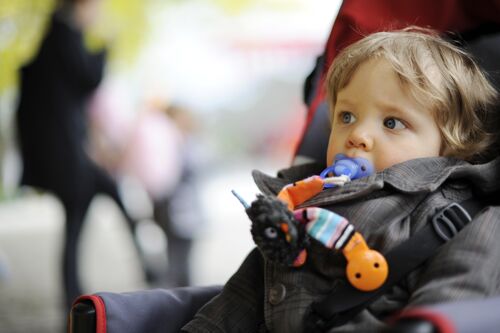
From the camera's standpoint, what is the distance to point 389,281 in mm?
887

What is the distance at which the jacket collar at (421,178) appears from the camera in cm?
95

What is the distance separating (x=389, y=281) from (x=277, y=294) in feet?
0.50

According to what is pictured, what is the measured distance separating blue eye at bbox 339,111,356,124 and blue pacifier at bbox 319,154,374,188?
Answer: 73 mm

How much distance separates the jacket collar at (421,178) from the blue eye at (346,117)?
115 millimetres

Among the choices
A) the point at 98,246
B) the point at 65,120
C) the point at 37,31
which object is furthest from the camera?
the point at 98,246

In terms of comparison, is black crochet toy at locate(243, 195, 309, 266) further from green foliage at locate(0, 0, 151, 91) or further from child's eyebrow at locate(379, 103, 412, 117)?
green foliage at locate(0, 0, 151, 91)

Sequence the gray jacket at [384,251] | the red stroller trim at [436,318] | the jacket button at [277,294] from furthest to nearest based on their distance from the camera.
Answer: the jacket button at [277,294]
the gray jacket at [384,251]
the red stroller trim at [436,318]

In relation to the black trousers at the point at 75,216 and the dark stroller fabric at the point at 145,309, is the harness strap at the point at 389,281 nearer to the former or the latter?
the dark stroller fabric at the point at 145,309

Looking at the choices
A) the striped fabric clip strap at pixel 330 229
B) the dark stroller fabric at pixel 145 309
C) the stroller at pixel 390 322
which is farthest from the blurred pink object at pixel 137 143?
the striped fabric clip strap at pixel 330 229

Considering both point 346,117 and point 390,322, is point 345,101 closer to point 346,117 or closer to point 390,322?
point 346,117

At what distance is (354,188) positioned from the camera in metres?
0.96

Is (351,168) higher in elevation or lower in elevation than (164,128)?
higher

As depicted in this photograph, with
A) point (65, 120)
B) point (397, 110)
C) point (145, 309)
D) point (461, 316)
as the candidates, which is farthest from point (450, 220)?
point (65, 120)

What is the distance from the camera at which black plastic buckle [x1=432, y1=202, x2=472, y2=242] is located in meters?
0.91
